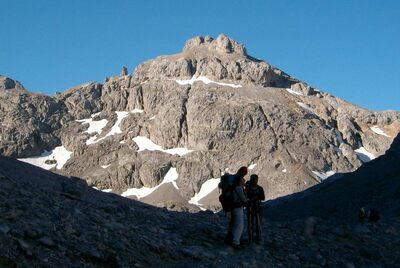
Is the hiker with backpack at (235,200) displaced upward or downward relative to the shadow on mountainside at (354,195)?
downward

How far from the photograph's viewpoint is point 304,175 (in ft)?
640

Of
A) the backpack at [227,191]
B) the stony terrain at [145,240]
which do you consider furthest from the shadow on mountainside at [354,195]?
the backpack at [227,191]

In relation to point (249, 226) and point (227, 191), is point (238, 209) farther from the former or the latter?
point (249, 226)

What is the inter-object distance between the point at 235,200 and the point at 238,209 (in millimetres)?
273

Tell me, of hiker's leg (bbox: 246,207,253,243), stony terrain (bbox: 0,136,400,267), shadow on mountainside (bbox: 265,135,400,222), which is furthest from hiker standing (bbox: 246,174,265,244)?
shadow on mountainside (bbox: 265,135,400,222)

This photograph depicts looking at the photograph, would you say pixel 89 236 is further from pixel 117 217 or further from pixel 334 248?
pixel 334 248

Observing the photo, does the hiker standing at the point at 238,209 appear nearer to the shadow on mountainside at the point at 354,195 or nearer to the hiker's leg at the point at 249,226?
the hiker's leg at the point at 249,226

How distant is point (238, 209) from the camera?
1599 cm

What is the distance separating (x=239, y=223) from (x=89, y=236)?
4.46 meters

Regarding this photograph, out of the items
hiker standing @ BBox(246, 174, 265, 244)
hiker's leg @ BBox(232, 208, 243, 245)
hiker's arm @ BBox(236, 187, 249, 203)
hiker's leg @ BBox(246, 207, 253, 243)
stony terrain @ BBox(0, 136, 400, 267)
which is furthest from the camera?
hiker standing @ BBox(246, 174, 265, 244)

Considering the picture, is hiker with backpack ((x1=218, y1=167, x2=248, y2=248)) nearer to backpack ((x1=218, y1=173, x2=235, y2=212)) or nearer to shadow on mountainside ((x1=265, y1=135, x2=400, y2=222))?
backpack ((x1=218, y1=173, x2=235, y2=212))

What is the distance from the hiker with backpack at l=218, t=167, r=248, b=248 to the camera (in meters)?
15.9

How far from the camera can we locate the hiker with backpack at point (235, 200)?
626 inches

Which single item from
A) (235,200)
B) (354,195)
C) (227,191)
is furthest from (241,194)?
(354,195)
